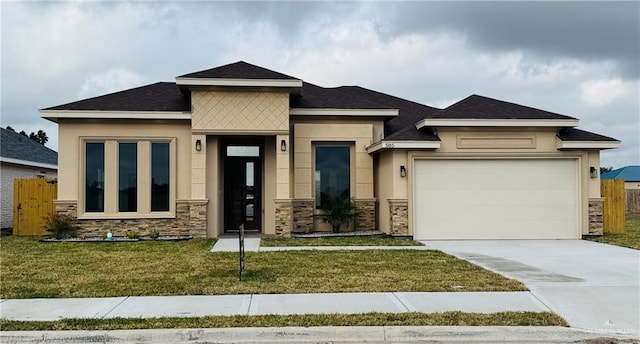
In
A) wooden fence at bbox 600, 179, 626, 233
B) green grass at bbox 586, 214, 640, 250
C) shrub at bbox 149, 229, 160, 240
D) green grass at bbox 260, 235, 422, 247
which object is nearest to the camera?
green grass at bbox 260, 235, 422, 247

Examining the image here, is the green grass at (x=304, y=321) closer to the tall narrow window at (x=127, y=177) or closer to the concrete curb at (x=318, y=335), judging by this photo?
the concrete curb at (x=318, y=335)

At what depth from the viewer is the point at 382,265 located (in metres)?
9.66

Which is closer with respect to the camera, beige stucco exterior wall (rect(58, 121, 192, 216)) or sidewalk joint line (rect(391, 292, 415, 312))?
sidewalk joint line (rect(391, 292, 415, 312))

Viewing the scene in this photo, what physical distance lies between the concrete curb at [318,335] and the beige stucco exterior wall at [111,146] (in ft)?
32.2

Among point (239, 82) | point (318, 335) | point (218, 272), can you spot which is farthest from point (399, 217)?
point (318, 335)

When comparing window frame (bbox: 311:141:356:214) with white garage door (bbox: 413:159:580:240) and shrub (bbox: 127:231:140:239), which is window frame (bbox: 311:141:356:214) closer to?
white garage door (bbox: 413:159:580:240)

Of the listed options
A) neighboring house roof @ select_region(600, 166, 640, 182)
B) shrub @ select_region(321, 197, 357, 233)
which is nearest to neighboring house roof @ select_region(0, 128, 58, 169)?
shrub @ select_region(321, 197, 357, 233)

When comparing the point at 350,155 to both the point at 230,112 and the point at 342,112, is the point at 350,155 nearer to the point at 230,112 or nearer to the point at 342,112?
the point at 342,112

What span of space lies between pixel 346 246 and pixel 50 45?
477 inches

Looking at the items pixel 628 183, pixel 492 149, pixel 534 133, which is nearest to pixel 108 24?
pixel 492 149

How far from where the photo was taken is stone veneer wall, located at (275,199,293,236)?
47.5 ft

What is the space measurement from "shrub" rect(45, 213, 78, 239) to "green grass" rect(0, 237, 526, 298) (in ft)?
6.08

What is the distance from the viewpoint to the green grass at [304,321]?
222 inches

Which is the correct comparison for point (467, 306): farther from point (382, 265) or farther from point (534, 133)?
point (534, 133)
